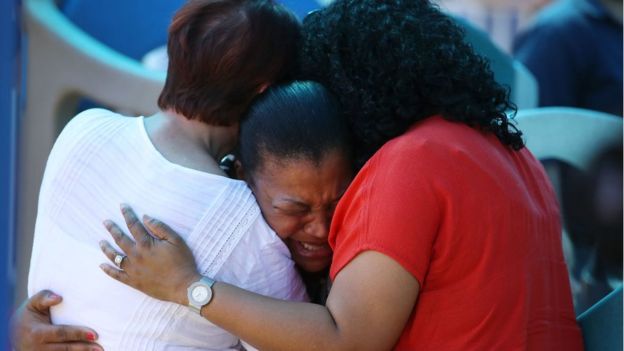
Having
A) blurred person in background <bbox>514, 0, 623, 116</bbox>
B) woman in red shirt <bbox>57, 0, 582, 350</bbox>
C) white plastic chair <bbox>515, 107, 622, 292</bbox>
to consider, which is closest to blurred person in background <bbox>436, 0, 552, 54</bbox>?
blurred person in background <bbox>514, 0, 623, 116</bbox>

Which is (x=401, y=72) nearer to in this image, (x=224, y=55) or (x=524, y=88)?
(x=224, y=55)

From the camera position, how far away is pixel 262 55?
7.02 feet

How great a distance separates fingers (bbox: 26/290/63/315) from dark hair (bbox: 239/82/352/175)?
551mm

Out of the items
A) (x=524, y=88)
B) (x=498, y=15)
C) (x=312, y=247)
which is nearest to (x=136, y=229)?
(x=312, y=247)

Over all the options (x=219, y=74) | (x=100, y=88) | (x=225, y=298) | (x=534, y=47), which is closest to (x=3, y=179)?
(x=225, y=298)

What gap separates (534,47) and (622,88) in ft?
1.30

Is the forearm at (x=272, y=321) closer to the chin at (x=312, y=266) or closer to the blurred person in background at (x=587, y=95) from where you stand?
the chin at (x=312, y=266)

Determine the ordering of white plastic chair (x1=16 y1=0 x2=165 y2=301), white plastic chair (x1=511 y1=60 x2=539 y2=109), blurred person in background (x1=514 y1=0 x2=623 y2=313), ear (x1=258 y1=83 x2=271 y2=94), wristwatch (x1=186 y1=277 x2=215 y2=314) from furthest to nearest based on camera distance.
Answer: white plastic chair (x1=511 y1=60 x2=539 y2=109), blurred person in background (x1=514 y1=0 x2=623 y2=313), white plastic chair (x1=16 y1=0 x2=165 y2=301), ear (x1=258 y1=83 x2=271 y2=94), wristwatch (x1=186 y1=277 x2=215 y2=314)

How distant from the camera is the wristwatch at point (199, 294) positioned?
1943 millimetres

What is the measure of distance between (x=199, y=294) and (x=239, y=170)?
0.39 m

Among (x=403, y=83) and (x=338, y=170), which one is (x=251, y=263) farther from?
(x=403, y=83)

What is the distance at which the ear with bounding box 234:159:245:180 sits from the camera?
2.22 meters

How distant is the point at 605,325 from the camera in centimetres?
215

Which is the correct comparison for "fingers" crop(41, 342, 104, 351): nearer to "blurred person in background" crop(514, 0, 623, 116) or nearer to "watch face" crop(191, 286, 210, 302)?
"watch face" crop(191, 286, 210, 302)
